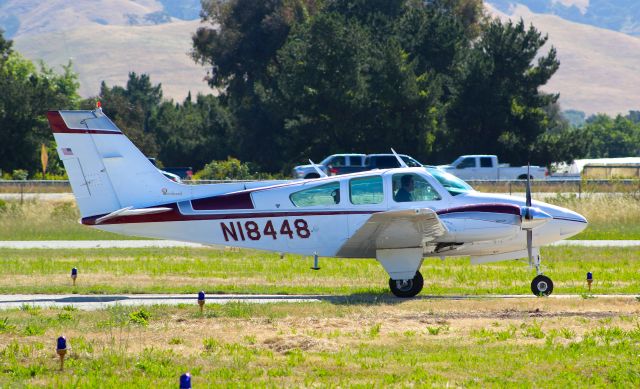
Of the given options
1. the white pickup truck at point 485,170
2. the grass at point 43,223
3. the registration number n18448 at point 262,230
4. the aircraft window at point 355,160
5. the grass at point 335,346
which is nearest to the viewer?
the grass at point 335,346

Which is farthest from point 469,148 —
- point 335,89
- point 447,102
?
point 335,89

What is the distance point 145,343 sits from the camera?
13.4 m

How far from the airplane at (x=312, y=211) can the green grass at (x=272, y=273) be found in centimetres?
115

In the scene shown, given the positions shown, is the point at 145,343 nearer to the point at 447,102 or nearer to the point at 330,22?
the point at 330,22

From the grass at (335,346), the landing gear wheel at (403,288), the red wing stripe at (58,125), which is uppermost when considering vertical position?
the red wing stripe at (58,125)

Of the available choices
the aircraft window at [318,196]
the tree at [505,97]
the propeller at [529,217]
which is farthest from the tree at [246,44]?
the propeller at [529,217]

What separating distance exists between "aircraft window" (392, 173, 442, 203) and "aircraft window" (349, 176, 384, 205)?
293 mm

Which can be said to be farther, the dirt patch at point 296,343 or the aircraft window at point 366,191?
the aircraft window at point 366,191

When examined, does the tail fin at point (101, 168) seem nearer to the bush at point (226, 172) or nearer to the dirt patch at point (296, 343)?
the dirt patch at point (296, 343)

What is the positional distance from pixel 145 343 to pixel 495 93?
175ft

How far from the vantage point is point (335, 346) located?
1316 cm

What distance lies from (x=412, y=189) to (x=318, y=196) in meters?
1.68

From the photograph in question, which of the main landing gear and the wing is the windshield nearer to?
the wing

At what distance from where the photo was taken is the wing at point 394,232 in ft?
55.5
